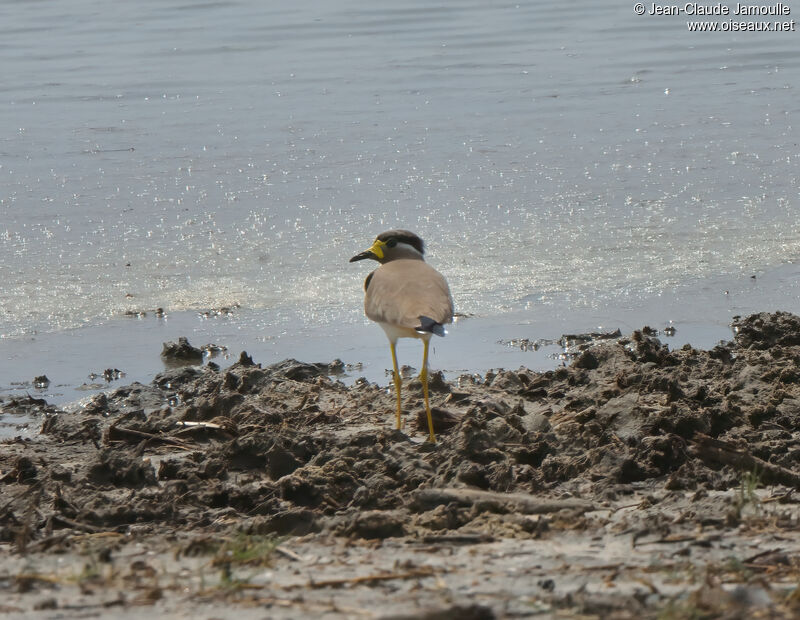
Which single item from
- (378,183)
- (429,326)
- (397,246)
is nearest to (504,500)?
(429,326)

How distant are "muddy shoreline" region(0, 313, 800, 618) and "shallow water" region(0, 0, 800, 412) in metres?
0.88

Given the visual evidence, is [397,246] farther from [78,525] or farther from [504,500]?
[78,525]

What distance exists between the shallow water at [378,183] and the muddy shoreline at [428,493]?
884 millimetres

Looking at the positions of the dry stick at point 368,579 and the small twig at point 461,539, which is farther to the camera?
the small twig at point 461,539

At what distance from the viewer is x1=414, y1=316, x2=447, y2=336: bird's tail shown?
544 cm

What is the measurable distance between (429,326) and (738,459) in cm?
141

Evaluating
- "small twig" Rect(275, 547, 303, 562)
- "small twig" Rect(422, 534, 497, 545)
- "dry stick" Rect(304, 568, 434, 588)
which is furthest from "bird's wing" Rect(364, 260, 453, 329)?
"dry stick" Rect(304, 568, 434, 588)

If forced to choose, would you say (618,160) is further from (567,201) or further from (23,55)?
(23,55)

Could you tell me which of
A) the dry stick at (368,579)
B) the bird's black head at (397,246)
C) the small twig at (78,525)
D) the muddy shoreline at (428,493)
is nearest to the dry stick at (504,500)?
the muddy shoreline at (428,493)

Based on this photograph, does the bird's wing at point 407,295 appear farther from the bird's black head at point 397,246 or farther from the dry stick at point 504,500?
the dry stick at point 504,500

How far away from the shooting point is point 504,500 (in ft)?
14.7

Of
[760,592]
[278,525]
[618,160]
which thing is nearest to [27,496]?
[278,525]

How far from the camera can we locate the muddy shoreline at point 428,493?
3430mm

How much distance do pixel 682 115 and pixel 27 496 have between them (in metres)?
8.52
